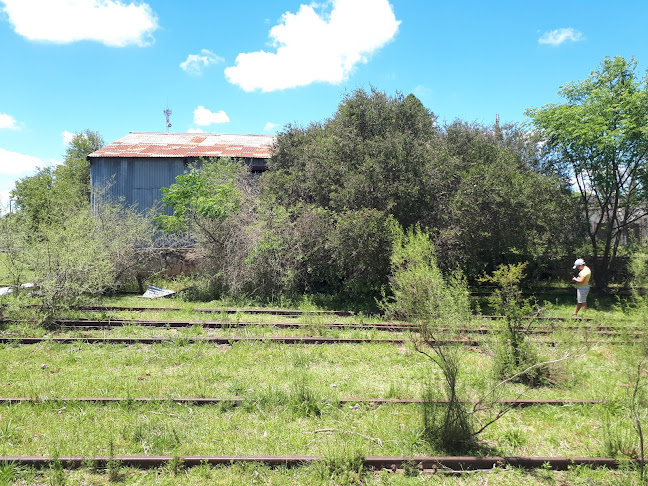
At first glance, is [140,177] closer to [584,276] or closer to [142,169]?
[142,169]

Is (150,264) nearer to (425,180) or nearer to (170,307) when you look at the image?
(170,307)

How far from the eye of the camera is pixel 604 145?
14.4m

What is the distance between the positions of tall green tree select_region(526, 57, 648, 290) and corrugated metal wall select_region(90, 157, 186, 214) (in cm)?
1864

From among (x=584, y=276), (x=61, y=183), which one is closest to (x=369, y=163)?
(x=584, y=276)

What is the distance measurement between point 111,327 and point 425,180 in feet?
34.3

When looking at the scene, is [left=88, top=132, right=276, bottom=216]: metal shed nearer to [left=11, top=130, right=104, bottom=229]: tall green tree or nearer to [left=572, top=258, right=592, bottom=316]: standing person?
[left=11, top=130, right=104, bottom=229]: tall green tree

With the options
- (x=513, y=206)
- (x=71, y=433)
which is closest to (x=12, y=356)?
(x=71, y=433)

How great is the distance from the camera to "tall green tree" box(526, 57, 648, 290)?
14.6 m

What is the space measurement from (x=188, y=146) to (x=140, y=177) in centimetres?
368

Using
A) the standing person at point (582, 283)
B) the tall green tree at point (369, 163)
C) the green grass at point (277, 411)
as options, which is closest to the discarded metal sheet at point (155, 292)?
the tall green tree at point (369, 163)

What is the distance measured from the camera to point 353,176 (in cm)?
1373

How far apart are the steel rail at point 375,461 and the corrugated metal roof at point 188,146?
1876cm

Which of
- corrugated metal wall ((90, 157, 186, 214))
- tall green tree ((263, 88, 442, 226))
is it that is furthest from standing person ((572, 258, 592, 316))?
corrugated metal wall ((90, 157, 186, 214))

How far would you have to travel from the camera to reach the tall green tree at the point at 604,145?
1458 cm
